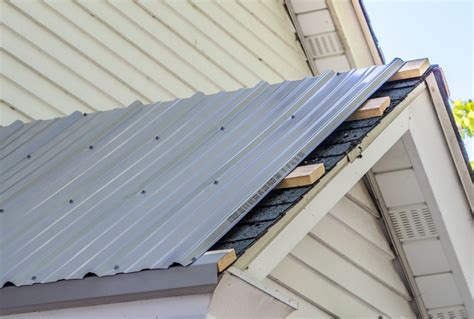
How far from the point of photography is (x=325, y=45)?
10.3 metres

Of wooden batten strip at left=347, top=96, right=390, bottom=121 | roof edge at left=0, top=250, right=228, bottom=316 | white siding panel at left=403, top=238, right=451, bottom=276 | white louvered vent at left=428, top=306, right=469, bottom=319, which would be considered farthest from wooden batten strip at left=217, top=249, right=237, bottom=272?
white louvered vent at left=428, top=306, right=469, bottom=319

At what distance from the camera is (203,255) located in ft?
15.7

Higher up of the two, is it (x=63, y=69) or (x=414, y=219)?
(x=63, y=69)

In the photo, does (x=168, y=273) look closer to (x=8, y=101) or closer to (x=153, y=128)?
(x=153, y=128)

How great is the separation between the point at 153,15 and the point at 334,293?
3.55m

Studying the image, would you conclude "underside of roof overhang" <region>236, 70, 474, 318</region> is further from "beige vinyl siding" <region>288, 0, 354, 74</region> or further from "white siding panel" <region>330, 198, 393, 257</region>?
"beige vinyl siding" <region>288, 0, 354, 74</region>

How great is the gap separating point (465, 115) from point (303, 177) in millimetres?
7102

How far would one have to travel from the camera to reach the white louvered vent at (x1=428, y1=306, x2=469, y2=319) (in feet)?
22.1

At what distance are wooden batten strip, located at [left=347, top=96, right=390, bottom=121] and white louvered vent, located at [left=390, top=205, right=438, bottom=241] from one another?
741 millimetres

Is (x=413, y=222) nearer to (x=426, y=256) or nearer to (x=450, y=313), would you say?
(x=426, y=256)

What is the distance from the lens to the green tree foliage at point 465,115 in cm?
1198

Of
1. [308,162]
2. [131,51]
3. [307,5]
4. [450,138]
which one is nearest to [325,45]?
[307,5]

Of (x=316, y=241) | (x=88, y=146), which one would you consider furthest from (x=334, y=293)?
(x=88, y=146)


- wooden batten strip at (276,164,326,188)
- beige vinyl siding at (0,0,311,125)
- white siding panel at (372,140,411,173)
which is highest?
beige vinyl siding at (0,0,311,125)
